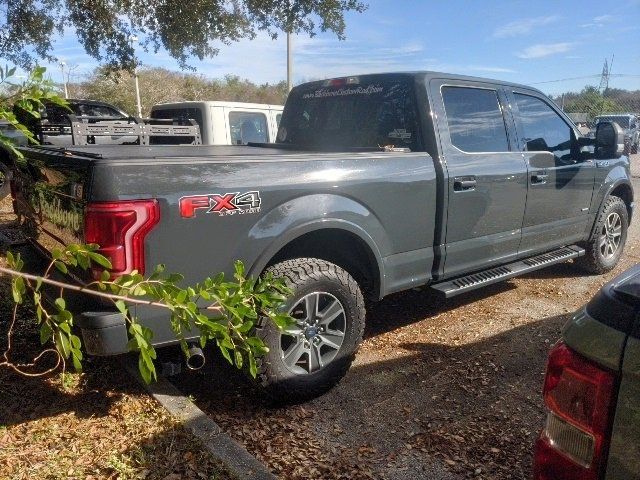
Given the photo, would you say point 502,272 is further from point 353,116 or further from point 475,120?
point 353,116

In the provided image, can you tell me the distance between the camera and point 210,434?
2723mm

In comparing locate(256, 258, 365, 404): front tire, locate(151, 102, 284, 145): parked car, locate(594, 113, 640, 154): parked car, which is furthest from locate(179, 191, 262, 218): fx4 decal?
locate(594, 113, 640, 154): parked car

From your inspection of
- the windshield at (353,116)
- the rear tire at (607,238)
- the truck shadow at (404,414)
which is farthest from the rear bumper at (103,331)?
the rear tire at (607,238)

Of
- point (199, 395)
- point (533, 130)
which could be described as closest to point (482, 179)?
point (533, 130)

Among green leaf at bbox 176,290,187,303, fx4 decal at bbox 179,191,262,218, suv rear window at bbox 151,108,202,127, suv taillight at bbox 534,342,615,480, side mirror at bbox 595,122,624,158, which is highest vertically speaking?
suv rear window at bbox 151,108,202,127

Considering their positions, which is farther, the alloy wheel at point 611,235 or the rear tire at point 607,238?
the alloy wheel at point 611,235

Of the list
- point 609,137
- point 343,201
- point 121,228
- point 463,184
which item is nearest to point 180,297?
point 121,228

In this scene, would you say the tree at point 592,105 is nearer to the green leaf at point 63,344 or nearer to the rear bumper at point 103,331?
the rear bumper at point 103,331

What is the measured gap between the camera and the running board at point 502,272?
389cm

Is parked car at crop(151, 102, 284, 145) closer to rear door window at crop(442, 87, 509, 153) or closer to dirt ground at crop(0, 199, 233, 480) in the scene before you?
rear door window at crop(442, 87, 509, 153)

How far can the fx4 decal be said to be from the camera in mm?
2557

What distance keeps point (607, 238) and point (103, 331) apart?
17.4ft

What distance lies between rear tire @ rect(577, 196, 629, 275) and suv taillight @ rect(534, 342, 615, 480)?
15.2 feet

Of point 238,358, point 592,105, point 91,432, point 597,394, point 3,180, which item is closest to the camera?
point 597,394
